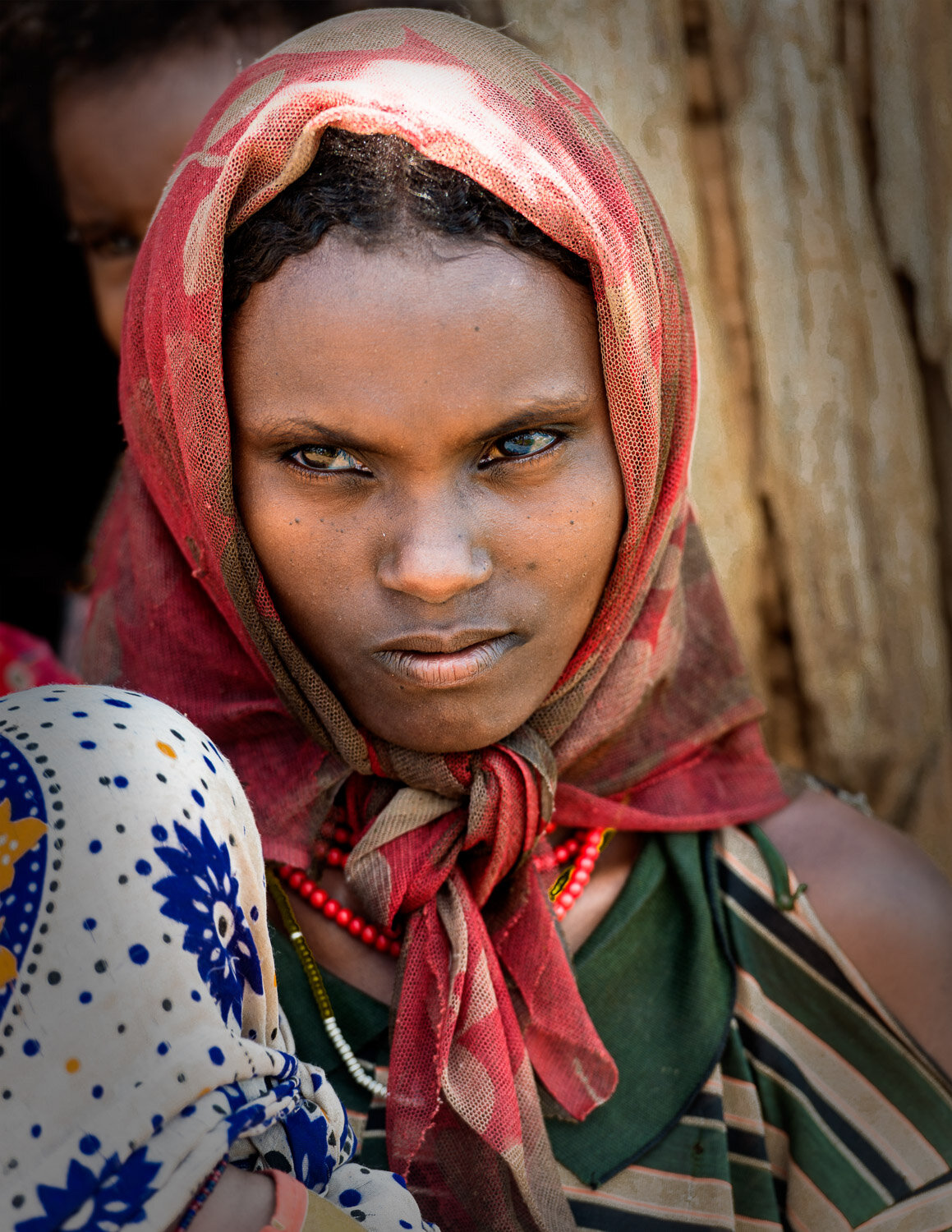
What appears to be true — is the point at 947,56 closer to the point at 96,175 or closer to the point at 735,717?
the point at 735,717

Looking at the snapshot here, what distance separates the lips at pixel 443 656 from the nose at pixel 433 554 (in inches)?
1.8

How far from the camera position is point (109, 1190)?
0.69m

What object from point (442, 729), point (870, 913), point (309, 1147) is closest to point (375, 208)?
point (442, 729)

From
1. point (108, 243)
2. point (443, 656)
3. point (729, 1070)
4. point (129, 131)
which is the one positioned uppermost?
point (129, 131)

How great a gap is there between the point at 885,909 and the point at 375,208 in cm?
96

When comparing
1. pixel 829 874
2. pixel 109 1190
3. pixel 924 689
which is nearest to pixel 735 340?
pixel 924 689

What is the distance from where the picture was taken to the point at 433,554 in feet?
3.38

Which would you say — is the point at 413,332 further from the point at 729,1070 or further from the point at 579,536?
the point at 729,1070

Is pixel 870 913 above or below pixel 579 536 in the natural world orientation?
below

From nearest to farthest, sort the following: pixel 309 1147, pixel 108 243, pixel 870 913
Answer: pixel 309 1147
pixel 870 913
pixel 108 243

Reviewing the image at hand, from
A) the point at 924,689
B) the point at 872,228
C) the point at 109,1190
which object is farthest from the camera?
the point at 924,689

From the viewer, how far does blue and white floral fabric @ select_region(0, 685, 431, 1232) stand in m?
0.69

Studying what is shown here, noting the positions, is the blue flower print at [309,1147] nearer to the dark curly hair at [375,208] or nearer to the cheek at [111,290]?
the dark curly hair at [375,208]

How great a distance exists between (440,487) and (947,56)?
1.32 m
